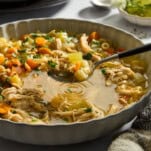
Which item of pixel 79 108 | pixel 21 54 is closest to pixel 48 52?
pixel 21 54

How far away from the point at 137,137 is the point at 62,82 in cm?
46

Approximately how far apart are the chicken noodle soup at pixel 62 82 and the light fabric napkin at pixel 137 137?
10cm

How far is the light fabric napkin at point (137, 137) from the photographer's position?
1.46 metres

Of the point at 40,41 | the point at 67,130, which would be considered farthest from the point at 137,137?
the point at 40,41

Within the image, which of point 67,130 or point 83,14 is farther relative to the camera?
point 83,14

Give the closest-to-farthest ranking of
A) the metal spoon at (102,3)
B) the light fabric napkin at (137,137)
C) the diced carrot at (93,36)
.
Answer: the light fabric napkin at (137,137)
the diced carrot at (93,36)
the metal spoon at (102,3)

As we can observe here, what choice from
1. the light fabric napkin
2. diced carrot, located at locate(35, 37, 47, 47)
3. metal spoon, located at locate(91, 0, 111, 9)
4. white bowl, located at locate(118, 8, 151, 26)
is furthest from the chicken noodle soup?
metal spoon, located at locate(91, 0, 111, 9)

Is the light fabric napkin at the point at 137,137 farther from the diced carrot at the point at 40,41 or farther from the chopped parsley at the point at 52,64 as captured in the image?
the diced carrot at the point at 40,41

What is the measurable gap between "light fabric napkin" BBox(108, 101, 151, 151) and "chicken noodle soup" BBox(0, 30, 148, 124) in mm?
102

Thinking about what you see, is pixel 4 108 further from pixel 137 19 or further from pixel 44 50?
pixel 137 19

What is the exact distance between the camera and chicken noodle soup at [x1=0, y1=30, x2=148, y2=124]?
1675 millimetres

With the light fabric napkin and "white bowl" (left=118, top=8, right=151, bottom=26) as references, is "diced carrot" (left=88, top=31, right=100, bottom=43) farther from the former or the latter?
the light fabric napkin

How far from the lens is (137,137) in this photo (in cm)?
153

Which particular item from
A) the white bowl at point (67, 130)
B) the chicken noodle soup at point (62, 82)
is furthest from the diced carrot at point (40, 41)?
the white bowl at point (67, 130)
